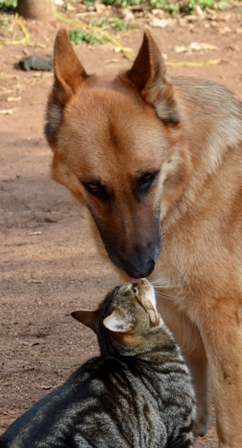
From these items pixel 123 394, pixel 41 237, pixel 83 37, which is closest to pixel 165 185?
pixel 123 394

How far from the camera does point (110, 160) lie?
4266mm

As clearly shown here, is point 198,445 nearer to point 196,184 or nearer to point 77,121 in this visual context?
point 196,184

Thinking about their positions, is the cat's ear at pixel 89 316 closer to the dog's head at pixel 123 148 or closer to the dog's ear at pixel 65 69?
the dog's head at pixel 123 148

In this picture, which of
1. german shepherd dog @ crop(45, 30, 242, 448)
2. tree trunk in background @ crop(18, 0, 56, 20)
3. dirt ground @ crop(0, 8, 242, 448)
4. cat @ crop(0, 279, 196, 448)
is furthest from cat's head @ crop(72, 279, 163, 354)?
tree trunk in background @ crop(18, 0, 56, 20)

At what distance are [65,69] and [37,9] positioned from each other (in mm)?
8510

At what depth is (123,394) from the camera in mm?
4168

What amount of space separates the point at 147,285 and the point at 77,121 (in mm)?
1005

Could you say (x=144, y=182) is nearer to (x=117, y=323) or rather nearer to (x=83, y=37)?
(x=117, y=323)

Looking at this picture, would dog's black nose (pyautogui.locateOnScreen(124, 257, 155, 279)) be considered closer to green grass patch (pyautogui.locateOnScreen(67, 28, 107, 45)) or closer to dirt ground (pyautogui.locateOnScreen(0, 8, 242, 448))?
dirt ground (pyautogui.locateOnScreen(0, 8, 242, 448))

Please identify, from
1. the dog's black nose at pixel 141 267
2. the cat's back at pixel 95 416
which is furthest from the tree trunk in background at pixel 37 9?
the cat's back at pixel 95 416

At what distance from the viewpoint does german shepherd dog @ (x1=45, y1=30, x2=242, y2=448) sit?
4.29 meters

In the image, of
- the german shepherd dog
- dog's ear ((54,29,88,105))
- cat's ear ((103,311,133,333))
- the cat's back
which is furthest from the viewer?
dog's ear ((54,29,88,105))

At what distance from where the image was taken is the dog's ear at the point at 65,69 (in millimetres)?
4480

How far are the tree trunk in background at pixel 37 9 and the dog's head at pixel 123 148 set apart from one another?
8406 mm
